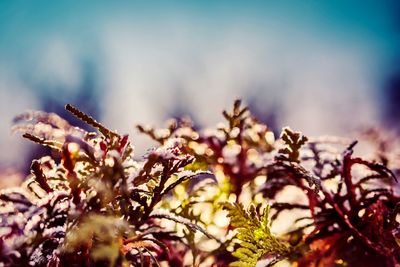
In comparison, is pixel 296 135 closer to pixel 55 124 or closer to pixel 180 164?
pixel 180 164

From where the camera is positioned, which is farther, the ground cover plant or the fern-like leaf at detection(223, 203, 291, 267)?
the fern-like leaf at detection(223, 203, 291, 267)

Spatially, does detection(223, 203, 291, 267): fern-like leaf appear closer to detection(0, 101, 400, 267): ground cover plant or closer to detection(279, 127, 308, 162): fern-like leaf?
detection(0, 101, 400, 267): ground cover plant

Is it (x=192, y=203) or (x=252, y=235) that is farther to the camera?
(x=192, y=203)

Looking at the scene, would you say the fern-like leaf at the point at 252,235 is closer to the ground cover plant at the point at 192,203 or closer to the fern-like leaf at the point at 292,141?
the ground cover plant at the point at 192,203

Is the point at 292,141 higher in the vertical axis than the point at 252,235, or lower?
higher

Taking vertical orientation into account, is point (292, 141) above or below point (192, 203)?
above

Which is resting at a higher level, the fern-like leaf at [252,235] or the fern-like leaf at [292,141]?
the fern-like leaf at [292,141]

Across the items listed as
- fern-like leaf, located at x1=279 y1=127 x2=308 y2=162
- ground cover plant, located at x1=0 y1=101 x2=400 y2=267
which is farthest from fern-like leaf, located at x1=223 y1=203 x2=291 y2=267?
fern-like leaf, located at x1=279 y1=127 x2=308 y2=162

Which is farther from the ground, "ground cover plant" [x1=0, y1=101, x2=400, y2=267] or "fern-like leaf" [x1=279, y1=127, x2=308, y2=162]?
"fern-like leaf" [x1=279, y1=127, x2=308, y2=162]

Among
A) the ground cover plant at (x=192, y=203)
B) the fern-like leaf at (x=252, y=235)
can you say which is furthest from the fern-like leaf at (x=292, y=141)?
the fern-like leaf at (x=252, y=235)
